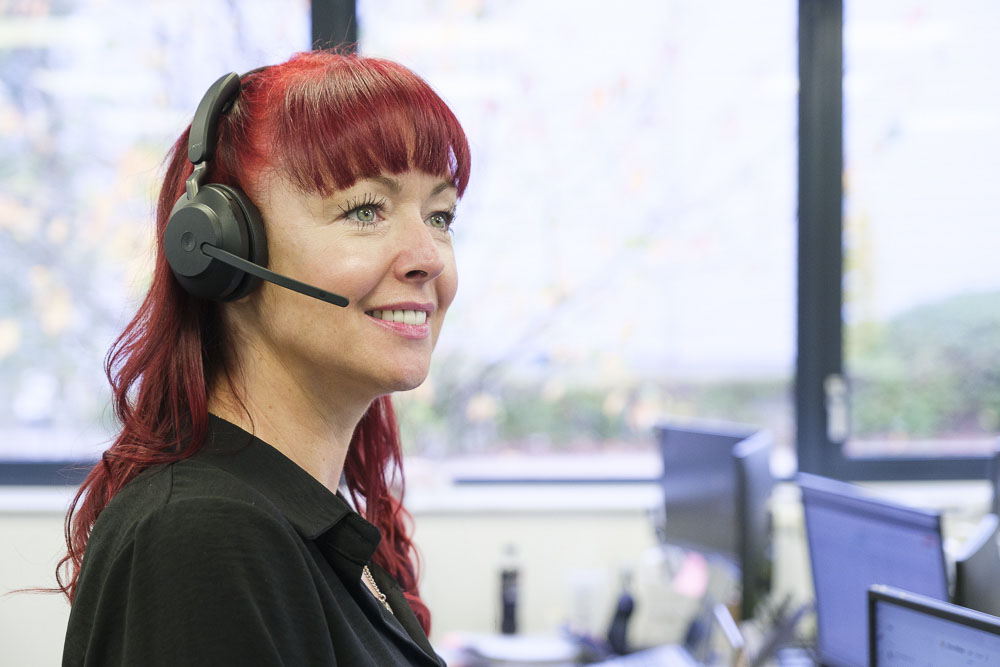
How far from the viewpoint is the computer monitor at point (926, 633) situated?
0.94 metres

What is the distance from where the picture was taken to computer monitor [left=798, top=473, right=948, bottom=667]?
1.42 meters

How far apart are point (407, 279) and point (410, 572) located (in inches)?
19.3

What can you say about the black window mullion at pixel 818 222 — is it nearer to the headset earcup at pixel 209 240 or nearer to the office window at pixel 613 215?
the office window at pixel 613 215

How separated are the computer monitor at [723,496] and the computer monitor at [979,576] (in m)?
0.68

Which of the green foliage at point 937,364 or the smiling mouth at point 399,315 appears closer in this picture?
the smiling mouth at point 399,315

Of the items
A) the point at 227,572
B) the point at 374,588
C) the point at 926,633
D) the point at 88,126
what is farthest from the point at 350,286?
the point at 88,126

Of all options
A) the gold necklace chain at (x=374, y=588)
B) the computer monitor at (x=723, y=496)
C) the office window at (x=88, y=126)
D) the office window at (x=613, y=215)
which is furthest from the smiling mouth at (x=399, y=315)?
the office window at (x=88, y=126)

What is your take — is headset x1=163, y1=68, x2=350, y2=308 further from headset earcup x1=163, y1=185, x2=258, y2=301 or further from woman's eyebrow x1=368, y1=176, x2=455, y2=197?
woman's eyebrow x1=368, y1=176, x2=455, y2=197

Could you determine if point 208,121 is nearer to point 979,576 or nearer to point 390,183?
point 390,183

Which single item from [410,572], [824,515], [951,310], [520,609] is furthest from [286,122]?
[951,310]

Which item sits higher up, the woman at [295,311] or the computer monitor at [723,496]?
the woman at [295,311]

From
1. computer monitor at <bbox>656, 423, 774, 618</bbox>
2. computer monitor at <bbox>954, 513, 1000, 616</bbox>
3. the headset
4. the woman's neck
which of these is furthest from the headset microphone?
computer monitor at <bbox>656, 423, 774, 618</bbox>

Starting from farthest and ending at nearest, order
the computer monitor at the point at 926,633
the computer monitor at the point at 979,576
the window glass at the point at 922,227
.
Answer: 1. the window glass at the point at 922,227
2. the computer monitor at the point at 979,576
3. the computer monitor at the point at 926,633

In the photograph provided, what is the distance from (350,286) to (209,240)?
13 cm
